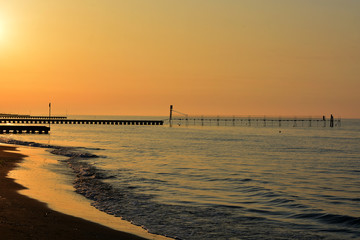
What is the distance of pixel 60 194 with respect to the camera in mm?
17000

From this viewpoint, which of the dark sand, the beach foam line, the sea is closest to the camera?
the dark sand

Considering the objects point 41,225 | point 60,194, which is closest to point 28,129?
point 60,194

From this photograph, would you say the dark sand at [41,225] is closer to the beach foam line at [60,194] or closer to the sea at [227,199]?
the beach foam line at [60,194]

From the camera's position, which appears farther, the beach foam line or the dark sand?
the beach foam line

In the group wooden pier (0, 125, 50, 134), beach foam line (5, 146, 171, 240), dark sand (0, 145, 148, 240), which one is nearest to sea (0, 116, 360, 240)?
beach foam line (5, 146, 171, 240)

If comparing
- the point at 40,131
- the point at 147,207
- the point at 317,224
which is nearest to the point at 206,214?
the point at 147,207

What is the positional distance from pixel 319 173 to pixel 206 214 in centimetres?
1638

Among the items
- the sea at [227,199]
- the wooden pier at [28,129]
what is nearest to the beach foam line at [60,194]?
the sea at [227,199]

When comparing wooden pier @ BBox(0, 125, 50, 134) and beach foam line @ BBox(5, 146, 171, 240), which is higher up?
wooden pier @ BBox(0, 125, 50, 134)

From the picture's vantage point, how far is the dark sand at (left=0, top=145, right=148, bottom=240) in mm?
10531

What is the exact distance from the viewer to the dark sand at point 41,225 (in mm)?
10531

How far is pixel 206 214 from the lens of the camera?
47.9 ft

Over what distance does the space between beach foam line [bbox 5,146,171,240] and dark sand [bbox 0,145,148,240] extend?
20.3 inches

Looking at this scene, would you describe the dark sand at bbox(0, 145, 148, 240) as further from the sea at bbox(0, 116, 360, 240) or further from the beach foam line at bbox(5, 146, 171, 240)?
the sea at bbox(0, 116, 360, 240)
